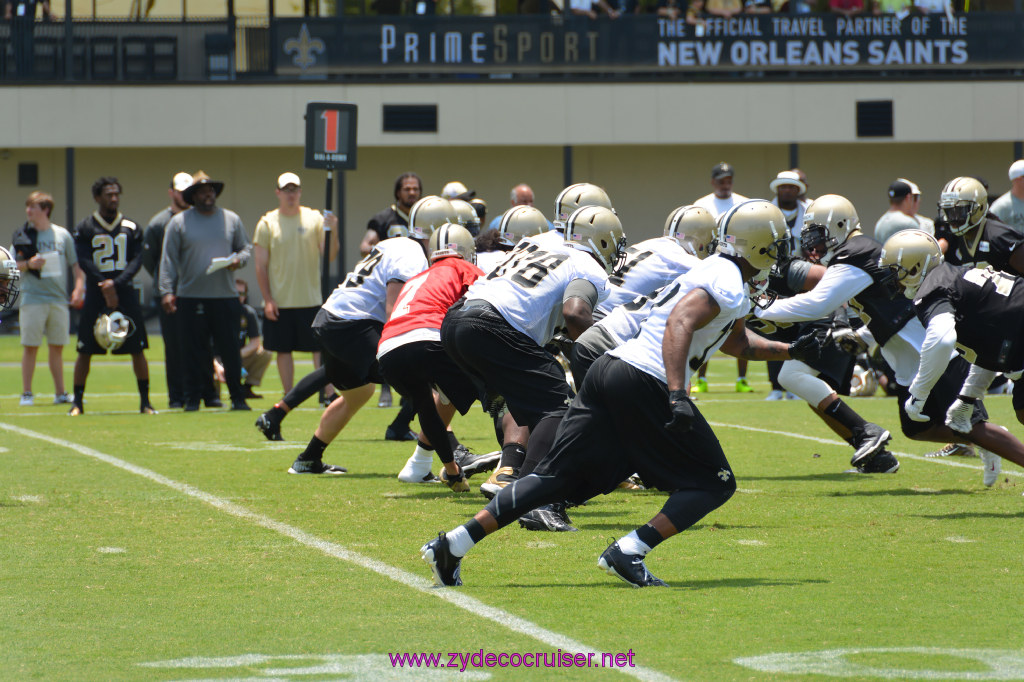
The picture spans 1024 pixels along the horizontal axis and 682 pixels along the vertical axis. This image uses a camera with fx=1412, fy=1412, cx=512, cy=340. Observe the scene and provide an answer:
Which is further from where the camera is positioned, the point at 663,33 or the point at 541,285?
the point at 663,33

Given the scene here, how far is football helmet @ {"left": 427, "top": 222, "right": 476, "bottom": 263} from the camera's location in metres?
8.38

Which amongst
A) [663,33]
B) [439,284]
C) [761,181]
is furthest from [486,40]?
[439,284]

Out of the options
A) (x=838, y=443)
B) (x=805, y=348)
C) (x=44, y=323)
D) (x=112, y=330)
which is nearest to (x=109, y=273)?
(x=112, y=330)

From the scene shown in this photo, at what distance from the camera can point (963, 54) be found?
27.7 m

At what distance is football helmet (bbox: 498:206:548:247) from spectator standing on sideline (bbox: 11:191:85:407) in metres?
6.54

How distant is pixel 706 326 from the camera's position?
567 centimetres

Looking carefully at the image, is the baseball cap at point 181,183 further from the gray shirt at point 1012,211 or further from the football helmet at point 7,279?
the gray shirt at point 1012,211

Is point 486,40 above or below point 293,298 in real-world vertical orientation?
above

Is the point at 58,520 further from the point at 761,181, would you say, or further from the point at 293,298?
the point at 761,181

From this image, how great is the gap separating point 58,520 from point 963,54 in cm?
2417

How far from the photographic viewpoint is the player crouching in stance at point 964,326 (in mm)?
7762

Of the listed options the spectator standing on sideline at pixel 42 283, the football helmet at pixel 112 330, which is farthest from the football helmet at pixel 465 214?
the spectator standing on sideline at pixel 42 283

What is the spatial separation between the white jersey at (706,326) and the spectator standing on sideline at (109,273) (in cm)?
882

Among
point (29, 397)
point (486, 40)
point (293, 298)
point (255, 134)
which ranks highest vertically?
point (486, 40)
